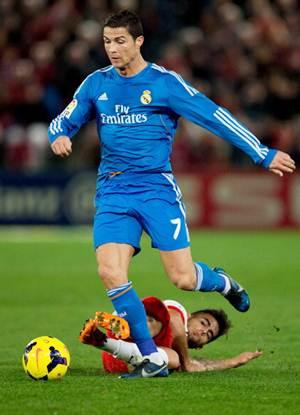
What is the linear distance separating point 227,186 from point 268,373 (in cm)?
1262

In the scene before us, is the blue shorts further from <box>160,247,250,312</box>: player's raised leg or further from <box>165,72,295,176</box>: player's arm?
<box>165,72,295,176</box>: player's arm

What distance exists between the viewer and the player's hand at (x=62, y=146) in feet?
25.9

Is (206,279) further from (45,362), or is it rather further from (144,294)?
(144,294)

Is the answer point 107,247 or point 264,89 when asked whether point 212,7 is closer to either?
point 264,89

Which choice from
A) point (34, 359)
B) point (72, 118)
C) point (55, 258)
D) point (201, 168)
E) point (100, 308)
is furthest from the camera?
A: point (201, 168)

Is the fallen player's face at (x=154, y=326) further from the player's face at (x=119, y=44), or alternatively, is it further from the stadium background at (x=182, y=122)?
the stadium background at (x=182, y=122)

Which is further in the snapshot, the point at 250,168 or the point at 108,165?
the point at 250,168

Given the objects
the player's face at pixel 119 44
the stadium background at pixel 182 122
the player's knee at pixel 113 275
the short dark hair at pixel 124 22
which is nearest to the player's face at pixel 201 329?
the player's knee at pixel 113 275

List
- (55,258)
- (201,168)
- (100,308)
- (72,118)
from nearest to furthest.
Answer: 1. (72,118)
2. (100,308)
3. (55,258)
4. (201,168)

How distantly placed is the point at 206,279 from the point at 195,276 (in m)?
0.19

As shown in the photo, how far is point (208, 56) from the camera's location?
20953mm

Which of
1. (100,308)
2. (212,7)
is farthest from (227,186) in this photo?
(100,308)

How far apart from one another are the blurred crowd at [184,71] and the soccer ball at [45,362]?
12816 millimetres

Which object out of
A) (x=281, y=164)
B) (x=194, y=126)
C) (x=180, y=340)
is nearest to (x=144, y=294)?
(x=180, y=340)
